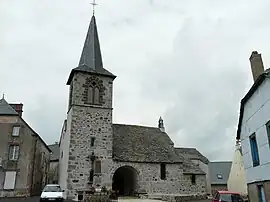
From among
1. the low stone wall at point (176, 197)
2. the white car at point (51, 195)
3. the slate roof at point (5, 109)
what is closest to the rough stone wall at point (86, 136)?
the white car at point (51, 195)

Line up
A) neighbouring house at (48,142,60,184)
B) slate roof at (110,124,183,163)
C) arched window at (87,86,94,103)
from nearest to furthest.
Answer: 1. arched window at (87,86,94,103)
2. slate roof at (110,124,183,163)
3. neighbouring house at (48,142,60,184)

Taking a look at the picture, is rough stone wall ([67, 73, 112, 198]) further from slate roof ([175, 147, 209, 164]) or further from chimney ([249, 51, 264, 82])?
slate roof ([175, 147, 209, 164])

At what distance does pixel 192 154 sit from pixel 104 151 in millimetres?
26340

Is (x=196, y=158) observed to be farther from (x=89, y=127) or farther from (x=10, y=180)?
(x=10, y=180)

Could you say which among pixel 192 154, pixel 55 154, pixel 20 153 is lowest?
pixel 20 153

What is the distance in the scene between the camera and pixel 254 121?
11688mm

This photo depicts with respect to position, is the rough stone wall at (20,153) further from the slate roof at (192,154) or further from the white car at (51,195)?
the slate roof at (192,154)

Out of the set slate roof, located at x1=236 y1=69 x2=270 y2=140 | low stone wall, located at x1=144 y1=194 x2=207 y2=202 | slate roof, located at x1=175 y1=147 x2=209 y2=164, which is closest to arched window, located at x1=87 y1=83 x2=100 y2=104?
low stone wall, located at x1=144 y1=194 x2=207 y2=202

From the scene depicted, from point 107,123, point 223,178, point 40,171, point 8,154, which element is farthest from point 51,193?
point 223,178

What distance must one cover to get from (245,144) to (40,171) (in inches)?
857

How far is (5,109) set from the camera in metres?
27.2

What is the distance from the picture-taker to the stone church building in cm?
2248

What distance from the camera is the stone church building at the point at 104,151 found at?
22.5 m

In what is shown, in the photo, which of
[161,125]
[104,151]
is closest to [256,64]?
[104,151]
